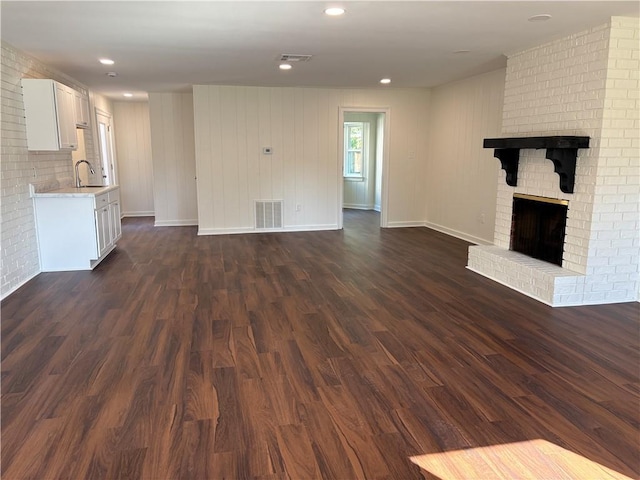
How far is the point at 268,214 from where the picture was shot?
26.1ft

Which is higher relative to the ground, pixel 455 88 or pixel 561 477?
pixel 455 88

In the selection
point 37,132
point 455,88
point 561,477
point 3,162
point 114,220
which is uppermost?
point 455,88

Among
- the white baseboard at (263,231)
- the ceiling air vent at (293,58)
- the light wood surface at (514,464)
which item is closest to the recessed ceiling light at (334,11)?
the ceiling air vent at (293,58)

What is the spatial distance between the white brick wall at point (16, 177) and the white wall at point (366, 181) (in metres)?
6.81

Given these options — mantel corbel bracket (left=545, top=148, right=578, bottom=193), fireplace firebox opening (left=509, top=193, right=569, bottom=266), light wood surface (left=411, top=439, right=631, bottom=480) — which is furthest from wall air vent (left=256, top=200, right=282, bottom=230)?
light wood surface (left=411, top=439, right=631, bottom=480)

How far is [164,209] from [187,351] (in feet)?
19.9

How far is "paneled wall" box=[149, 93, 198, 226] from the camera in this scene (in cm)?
832

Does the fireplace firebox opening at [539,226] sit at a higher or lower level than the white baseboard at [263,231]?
higher

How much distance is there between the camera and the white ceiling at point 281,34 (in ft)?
11.3

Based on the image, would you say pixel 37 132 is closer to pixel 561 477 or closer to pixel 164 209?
pixel 164 209

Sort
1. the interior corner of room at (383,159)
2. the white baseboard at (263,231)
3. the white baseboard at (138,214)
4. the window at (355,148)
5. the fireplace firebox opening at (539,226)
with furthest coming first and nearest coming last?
1. the window at (355,148)
2. the white baseboard at (138,214)
3. the white baseboard at (263,231)
4. the fireplace firebox opening at (539,226)
5. the interior corner of room at (383,159)

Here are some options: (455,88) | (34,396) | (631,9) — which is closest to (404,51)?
(631,9)

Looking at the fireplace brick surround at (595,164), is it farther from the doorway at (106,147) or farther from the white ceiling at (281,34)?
the doorway at (106,147)

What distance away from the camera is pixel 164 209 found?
8.65 metres
